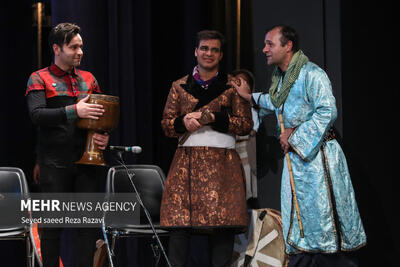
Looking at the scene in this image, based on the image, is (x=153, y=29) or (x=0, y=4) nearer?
(x=0, y=4)

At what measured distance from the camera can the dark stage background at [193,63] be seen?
12.6 feet

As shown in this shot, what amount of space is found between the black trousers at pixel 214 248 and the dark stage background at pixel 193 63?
767mm

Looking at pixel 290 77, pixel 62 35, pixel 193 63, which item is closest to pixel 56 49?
pixel 62 35

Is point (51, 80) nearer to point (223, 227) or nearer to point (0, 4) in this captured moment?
point (223, 227)

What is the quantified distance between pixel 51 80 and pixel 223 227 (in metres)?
1.28

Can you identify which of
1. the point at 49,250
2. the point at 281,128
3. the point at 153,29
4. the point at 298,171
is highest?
the point at 153,29

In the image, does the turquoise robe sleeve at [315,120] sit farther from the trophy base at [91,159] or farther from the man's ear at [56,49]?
the man's ear at [56,49]

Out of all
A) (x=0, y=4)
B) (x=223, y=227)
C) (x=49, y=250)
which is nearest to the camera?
(x=49, y=250)

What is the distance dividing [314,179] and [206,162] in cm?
63

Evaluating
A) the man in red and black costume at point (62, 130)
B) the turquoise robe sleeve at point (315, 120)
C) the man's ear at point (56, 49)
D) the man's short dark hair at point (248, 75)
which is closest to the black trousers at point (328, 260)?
the turquoise robe sleeve at point (315, 120)

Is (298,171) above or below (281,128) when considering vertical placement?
below

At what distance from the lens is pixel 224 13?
5.05 m

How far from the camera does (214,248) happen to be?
3529 mm

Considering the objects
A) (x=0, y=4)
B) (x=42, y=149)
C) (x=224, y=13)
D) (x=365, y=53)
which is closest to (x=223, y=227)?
(x=42, y=149)
